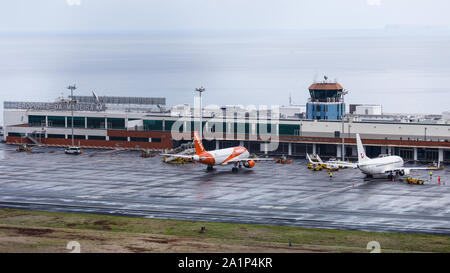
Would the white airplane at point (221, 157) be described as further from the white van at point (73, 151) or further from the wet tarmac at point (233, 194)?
the white van at point (73, 151)

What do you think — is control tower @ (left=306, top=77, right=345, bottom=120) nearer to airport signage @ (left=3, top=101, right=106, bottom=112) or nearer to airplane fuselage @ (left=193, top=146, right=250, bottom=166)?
airplane fuselage @ (left=193, top=146, right=250, bottom=166)

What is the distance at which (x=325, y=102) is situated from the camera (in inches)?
5541

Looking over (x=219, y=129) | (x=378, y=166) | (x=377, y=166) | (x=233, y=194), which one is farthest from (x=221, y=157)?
(x=219, y=129)

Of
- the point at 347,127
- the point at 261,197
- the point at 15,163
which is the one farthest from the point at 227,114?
the point at 261,197

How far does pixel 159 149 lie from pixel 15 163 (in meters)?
30.8

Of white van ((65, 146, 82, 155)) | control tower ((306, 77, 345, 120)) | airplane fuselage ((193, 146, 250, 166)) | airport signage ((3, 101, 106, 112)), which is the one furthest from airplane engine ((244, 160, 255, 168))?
airport signage ((3, 101, 106, 112))

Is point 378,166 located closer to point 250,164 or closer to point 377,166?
point 377,166

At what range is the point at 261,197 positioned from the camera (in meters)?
82.6

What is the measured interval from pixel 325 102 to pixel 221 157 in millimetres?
43022

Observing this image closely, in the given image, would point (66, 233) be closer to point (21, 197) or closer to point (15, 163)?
point (21, 197)

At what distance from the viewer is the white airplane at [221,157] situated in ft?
340

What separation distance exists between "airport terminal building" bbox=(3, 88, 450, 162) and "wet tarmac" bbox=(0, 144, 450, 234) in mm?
13080

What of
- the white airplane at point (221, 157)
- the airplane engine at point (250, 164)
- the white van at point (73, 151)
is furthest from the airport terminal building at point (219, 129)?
the white airplane at point (221, 157)

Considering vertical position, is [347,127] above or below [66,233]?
above
